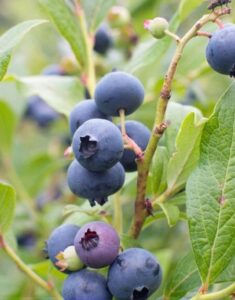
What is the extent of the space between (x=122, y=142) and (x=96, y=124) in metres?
0.06

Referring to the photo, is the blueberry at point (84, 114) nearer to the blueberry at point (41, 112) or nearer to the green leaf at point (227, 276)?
the green leaf at point (227, 276)

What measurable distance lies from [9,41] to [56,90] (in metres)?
0.48

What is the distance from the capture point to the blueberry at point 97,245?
121 centimetres

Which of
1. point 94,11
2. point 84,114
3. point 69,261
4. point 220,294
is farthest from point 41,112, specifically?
point 220,294

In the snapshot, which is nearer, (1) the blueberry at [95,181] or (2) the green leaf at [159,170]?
(1) the blueberry at [95,181]

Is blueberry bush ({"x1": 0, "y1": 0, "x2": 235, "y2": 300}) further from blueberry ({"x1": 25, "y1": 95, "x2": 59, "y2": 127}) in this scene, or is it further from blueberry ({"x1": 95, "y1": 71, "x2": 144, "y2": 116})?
blueberry ({"x1": 25, "y1": 95, "x2": 59, "y2": 127})

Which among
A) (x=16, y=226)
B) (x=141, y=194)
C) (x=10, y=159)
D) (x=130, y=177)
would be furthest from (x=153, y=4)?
(x=141, y=194)

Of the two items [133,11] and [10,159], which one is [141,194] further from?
[133,11]

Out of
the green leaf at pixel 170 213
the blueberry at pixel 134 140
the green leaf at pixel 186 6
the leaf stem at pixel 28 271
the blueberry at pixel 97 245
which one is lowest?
the leaf stem at pixel 28 271

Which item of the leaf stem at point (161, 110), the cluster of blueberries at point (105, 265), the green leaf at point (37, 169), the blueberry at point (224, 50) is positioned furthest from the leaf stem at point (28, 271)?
the green leaf at point (37, 169)

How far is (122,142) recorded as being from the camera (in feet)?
4.02

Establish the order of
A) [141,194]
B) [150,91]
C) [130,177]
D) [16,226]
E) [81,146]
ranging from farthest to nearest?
[16,226]
[150,91]
[130,177]
[141,194]
[81,146]

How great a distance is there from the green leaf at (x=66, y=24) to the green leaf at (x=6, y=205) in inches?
20.7

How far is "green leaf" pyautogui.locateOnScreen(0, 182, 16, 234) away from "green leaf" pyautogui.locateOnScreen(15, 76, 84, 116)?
412mm
